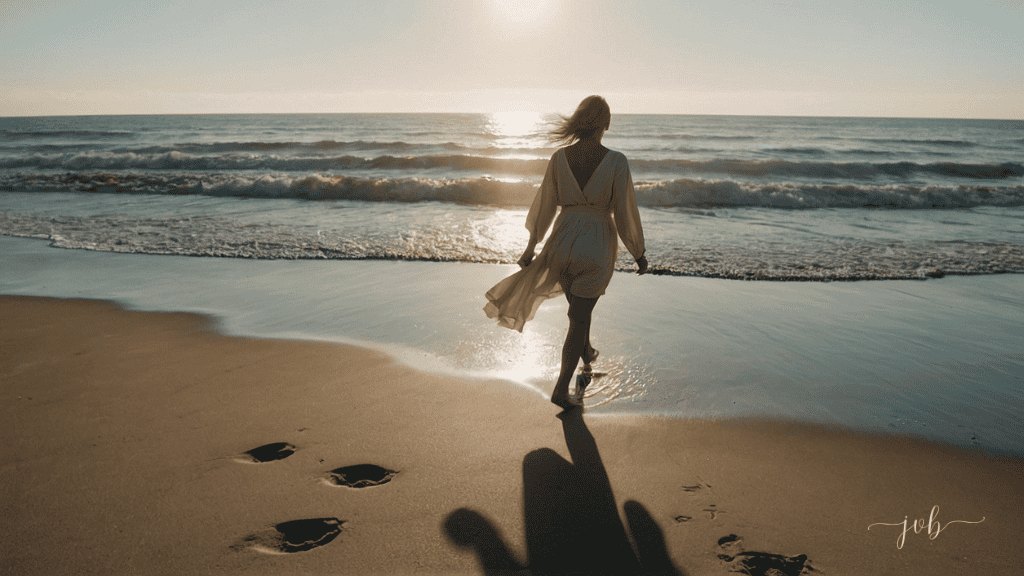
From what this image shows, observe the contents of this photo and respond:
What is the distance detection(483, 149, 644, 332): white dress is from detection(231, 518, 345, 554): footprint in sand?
1865mm

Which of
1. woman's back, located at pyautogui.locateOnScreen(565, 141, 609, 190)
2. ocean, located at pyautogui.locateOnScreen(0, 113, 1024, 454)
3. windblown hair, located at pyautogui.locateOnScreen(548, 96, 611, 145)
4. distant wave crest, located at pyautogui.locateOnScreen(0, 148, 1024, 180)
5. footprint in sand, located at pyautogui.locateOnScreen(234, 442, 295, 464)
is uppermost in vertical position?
distant wave crest, located at pyautogui.locateOnScreen(0, 148, 1024, 180)

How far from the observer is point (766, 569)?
2.06 m

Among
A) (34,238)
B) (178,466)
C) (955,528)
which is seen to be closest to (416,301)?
(178,466)

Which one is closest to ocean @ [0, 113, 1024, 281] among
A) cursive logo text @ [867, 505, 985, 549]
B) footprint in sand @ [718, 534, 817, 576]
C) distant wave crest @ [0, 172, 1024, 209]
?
distant wave crest @ [0, 172, 1024, 209]

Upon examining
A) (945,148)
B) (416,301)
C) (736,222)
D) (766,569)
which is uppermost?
(945,148)

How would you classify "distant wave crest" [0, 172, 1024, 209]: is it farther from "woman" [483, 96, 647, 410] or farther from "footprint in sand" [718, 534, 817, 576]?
"footprint in sand" [718, 534, 817, 576]

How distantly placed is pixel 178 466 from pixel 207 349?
1.67 m

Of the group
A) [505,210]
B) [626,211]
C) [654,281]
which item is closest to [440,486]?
[626,211]

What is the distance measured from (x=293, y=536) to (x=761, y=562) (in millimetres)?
1885

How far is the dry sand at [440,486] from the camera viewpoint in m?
2.08

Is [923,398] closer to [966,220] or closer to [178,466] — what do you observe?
[178,466]

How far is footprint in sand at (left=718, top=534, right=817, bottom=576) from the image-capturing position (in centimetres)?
204

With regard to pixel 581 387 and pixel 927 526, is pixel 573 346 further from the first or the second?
pixel 927 526

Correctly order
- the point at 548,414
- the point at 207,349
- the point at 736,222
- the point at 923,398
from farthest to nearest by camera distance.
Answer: the point at 736,222
the point at 207,349
the point at 923,398
the point at 548,414
